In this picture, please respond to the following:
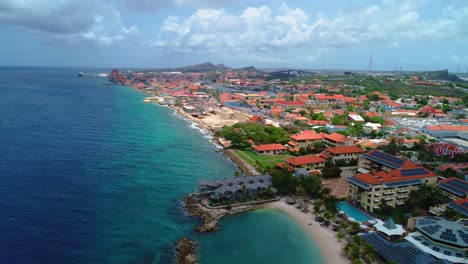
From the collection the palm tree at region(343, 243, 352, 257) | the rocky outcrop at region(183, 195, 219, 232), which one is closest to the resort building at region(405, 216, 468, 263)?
the palm tree at region(343, 243, 352, 257)

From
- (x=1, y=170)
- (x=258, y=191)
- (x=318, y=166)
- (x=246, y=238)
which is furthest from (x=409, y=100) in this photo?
(x=1, y=170)

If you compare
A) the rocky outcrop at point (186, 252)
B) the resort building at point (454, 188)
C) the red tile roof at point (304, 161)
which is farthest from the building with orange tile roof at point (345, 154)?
the rocky outcrop at point (186, 252)

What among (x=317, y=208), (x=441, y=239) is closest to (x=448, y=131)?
(x=317, y=208)

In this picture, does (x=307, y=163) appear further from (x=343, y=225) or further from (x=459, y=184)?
(x=459, y=184)

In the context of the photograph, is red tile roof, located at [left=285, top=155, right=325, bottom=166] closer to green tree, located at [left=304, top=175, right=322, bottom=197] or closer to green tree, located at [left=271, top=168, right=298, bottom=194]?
green tree, located at [left=271, top=168, right=298, bottom=194]

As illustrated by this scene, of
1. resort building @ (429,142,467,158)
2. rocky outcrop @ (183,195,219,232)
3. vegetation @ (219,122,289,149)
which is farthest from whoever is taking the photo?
vegetation @ (219,122,289,149)

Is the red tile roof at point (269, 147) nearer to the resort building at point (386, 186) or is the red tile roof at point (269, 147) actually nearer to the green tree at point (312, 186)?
the green tree at point (312, 186)
